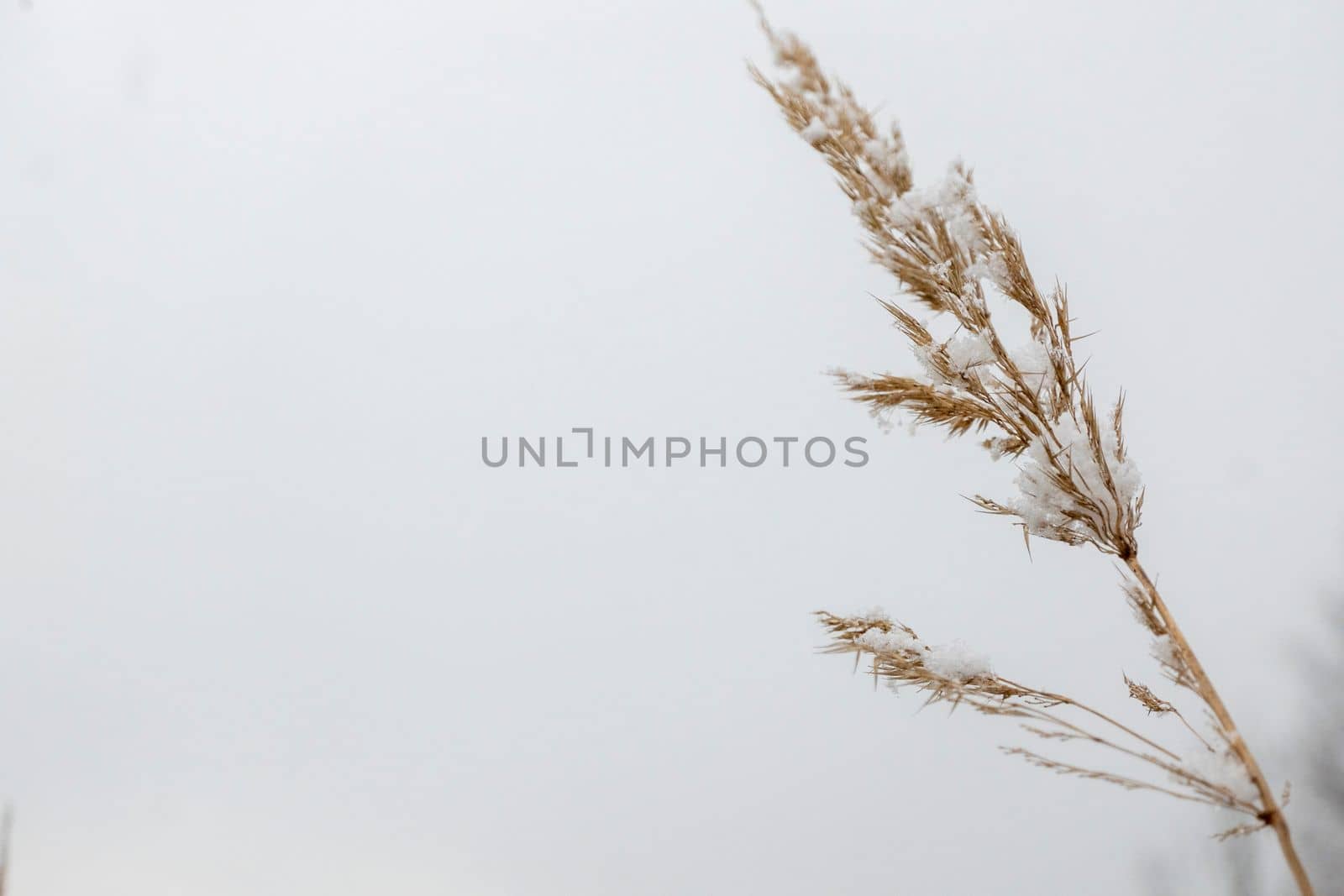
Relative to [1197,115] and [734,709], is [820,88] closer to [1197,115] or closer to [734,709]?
[734,709]

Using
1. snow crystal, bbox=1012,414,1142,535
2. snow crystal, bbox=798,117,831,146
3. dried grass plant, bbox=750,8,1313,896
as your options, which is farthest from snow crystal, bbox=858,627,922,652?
snow crystal, bbox=798,117,831,146

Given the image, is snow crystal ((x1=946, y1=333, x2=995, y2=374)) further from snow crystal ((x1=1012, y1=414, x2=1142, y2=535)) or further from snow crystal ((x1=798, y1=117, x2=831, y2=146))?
snow crystal ((x1=798, y1=117, x2=831, y2=146))

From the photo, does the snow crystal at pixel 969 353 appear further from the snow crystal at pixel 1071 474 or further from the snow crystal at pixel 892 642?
the snow crystal at pixel 892 642

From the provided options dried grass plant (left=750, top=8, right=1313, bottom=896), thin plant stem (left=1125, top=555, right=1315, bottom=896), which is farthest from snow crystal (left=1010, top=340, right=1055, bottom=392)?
thin plant stem (left=1125, top=555, right=1315, bottom=896)

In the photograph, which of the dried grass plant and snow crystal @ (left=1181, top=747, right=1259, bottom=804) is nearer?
snow crystal @ (left=1181, top=747, right=1259, bottom=804)

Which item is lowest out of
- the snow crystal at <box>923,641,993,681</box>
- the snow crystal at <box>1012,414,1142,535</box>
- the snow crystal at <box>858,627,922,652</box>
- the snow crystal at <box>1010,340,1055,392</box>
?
the snow crystal at <box>923,641,993,681</box>

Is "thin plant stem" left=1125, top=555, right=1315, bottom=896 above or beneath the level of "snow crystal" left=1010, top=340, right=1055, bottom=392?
beneath
